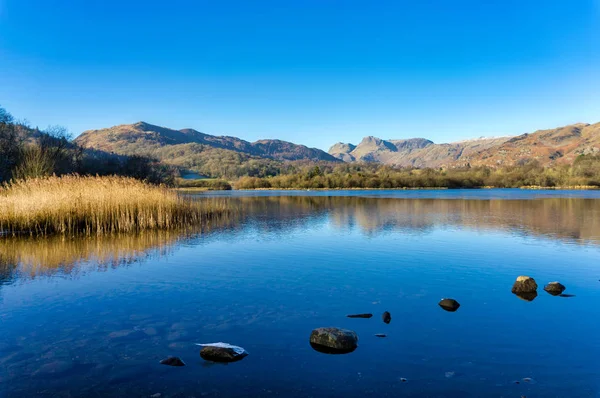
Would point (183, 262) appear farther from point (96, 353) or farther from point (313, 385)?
point (313, 385)

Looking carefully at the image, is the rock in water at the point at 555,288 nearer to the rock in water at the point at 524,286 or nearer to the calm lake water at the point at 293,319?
the calm lake water at the point at 293,319

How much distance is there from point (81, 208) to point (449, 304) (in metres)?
19.7

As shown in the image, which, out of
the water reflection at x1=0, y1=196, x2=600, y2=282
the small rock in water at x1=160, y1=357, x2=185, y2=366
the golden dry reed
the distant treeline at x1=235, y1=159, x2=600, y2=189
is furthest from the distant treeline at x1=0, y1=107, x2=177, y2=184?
the distant treeline at x1=235, y1=159, x2=600, y2=189

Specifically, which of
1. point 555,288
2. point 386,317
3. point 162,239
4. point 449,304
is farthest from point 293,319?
point 162,239

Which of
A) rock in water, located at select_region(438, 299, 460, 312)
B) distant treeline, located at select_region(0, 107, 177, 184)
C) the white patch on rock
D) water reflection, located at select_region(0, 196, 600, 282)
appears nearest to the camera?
the white patch on rock

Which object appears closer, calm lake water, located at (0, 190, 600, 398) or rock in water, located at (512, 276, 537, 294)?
calm lake water, located at (0, 190, 600, 398)

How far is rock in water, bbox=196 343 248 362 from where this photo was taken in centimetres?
695

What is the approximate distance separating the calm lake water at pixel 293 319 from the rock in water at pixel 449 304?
20 cm

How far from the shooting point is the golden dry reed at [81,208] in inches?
825

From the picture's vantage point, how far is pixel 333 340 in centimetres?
747

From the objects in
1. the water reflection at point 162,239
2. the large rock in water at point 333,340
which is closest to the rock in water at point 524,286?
the large rock in water at point 333,340

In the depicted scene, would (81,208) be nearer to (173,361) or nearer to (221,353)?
(173,361)

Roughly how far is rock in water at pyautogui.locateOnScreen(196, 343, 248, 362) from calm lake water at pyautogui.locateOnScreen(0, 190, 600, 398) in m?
0.16

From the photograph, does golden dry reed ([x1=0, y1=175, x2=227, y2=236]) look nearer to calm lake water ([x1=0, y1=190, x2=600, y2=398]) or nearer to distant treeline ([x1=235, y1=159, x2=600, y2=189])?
calm lake water ([x1=0, y1=190, x2=600, y2=398])
